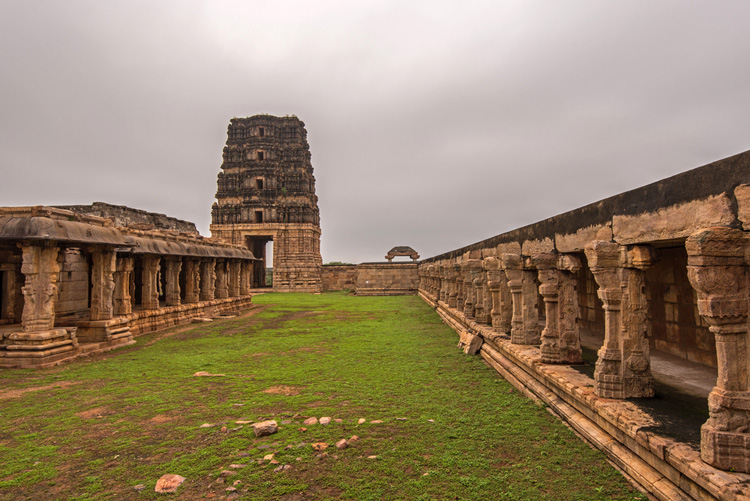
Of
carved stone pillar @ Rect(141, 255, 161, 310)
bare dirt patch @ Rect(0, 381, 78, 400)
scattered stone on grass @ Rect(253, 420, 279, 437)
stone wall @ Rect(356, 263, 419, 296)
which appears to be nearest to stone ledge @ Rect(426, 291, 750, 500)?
scattered stone on grass @ Rect(253, 420, 279, 437)

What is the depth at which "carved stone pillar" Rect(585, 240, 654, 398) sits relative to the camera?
354cm

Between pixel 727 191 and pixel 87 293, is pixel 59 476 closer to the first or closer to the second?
pixel 727 191

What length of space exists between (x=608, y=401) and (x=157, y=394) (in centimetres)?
521

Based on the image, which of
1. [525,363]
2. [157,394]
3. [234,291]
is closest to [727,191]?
[525,363]

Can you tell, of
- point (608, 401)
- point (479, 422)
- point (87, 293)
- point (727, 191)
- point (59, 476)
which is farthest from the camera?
point (87, 293)

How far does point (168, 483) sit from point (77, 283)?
31.7ft

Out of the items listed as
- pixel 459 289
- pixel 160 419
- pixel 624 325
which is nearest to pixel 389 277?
pixel 459 289

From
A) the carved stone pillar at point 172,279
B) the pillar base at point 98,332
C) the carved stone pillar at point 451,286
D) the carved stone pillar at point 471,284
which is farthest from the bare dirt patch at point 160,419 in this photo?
the carved stone pillar at point 172,279

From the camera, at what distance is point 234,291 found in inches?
741

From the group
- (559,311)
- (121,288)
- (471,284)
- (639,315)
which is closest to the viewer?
(639,315)

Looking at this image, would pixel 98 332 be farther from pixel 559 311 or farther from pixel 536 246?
pixel 559 311

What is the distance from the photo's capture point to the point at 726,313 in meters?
2.45

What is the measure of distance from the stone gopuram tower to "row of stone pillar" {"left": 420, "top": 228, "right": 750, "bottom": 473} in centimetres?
2828

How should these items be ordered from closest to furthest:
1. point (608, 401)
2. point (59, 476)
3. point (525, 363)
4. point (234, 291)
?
1. point (59, 476)
2. point (608, 401)
3. point (525, 363)
4. point (234, 291)
